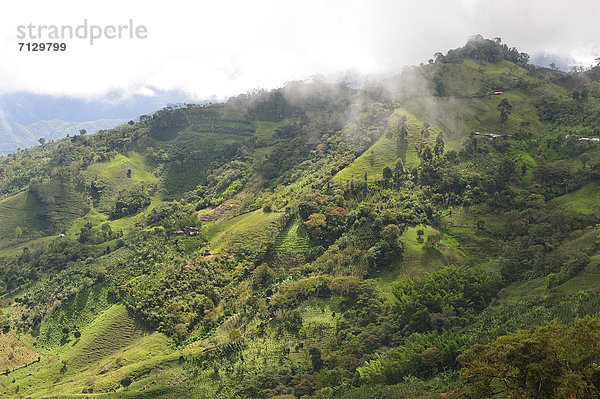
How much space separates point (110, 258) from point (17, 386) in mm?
28898

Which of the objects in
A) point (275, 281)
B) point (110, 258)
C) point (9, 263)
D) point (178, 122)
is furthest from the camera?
point (178, 122)

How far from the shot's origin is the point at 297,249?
6350 centimetres

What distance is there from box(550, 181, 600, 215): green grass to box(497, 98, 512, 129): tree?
2980 cm

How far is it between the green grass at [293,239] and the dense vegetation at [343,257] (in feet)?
1.04

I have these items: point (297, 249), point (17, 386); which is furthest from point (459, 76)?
point (17, 386)

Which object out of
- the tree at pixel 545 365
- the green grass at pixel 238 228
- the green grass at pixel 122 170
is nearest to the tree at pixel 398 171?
the green grass at pixel 238 228

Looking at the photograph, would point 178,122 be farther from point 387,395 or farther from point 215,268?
point 387,395

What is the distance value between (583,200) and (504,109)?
37639mm

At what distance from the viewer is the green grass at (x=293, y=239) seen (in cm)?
→ 6362

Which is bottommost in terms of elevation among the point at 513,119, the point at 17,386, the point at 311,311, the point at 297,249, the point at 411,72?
the point at 17,386

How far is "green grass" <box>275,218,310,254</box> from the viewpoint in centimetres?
6362

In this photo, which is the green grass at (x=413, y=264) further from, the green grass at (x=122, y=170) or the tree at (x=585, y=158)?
the green grass at (x=122, y=170)

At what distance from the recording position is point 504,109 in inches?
3425

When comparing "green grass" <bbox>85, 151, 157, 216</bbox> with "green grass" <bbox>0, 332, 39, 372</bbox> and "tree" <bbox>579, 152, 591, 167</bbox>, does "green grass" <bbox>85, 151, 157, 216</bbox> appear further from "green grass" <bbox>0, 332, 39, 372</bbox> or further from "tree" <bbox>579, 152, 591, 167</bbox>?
"tree" <bbox>579, 152, 591, 167</bbox>
